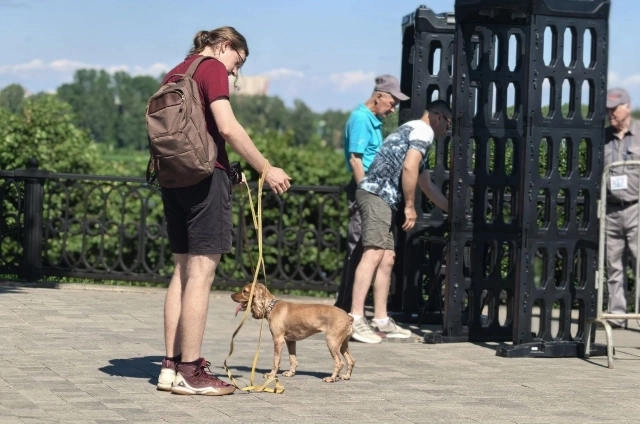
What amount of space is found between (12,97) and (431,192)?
41.2 feet

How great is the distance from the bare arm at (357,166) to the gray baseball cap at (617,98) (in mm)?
2449

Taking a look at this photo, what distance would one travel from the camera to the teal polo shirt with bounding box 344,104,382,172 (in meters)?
10.2

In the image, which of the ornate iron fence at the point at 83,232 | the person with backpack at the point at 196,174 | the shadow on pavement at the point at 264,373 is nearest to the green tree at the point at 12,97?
the ornate iron fence at the point at 83,232

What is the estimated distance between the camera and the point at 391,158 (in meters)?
9.68

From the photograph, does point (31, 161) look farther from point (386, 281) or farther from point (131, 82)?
point (131, 82)

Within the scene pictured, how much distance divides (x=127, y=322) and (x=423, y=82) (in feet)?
10.8

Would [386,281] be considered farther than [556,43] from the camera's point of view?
Yes

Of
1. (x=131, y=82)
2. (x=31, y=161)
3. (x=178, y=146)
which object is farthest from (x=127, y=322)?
(x=131, y=82)

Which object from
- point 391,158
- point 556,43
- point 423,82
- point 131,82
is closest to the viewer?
point 556,43

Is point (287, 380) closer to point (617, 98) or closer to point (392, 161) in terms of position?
point (392, 161)

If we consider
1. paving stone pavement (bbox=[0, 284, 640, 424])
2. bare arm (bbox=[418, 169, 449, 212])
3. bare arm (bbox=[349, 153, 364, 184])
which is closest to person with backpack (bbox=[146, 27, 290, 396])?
paving stone pavement (bbox=[0, 284, 640, 424])

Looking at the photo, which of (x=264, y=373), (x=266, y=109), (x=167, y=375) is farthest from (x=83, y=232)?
(x=266, y=109)

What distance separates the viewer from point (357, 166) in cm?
1016

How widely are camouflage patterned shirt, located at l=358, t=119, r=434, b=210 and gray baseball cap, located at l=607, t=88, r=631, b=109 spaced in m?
2.27
